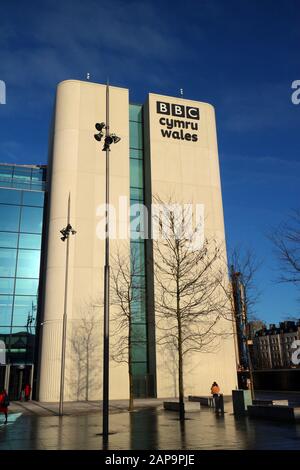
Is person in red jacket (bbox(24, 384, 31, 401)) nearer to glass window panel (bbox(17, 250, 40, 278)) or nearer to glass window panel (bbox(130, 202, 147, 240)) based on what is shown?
glass window panel (bbox(17, 250, 40, 278))

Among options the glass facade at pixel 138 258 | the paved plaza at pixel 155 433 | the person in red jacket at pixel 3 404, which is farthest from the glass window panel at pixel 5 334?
the person in red jacket at pixel 3 404

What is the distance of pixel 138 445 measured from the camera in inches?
492

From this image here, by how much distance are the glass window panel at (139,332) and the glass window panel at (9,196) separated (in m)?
15.9

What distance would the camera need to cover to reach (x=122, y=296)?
3353cm

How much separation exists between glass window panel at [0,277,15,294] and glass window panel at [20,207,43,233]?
4808 millimetres

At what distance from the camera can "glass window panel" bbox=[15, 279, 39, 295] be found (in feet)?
122

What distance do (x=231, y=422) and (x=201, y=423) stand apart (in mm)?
1259

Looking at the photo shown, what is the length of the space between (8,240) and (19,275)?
3.38 meters

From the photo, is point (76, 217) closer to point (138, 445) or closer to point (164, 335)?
point (164, 335)

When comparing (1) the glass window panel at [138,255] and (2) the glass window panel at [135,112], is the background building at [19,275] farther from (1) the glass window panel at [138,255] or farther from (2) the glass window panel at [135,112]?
(2) the glass window panel at [135,112]

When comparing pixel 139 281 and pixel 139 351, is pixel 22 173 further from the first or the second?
pixel 139 351

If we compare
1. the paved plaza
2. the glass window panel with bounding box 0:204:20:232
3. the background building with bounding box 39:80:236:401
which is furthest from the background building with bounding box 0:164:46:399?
the paved plaza

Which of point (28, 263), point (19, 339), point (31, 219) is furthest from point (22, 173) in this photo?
point (19, 339)
